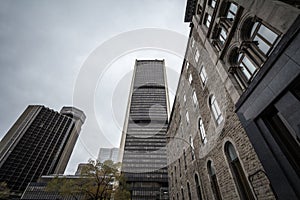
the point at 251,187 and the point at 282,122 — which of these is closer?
the point at 282,122

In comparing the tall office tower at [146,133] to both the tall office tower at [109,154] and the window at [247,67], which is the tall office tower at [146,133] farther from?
the tall office tower at [109,154]

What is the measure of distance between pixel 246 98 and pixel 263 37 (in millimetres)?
2956

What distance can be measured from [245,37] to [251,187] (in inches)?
284

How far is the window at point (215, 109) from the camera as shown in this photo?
28.1 feet

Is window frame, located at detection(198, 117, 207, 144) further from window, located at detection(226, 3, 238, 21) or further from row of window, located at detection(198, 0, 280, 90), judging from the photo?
window, located at detection(226, 3, 238, 21)

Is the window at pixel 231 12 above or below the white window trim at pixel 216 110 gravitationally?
above

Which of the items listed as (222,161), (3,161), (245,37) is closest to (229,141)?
(222,161)

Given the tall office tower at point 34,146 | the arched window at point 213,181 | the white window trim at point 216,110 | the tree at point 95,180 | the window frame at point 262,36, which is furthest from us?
the tall office tower at point 34,146

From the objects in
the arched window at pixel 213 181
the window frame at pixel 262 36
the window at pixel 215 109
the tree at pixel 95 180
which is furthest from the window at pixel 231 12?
the tree at pixel 95 180

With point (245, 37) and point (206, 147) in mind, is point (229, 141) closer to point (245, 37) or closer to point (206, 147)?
point (206, 147)

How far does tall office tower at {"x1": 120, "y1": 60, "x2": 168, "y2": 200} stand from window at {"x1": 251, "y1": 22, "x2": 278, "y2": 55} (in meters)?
48.3

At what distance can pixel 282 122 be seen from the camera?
188 inches

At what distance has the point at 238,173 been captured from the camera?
6.67m

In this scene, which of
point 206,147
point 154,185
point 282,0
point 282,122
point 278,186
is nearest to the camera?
point 278,186
